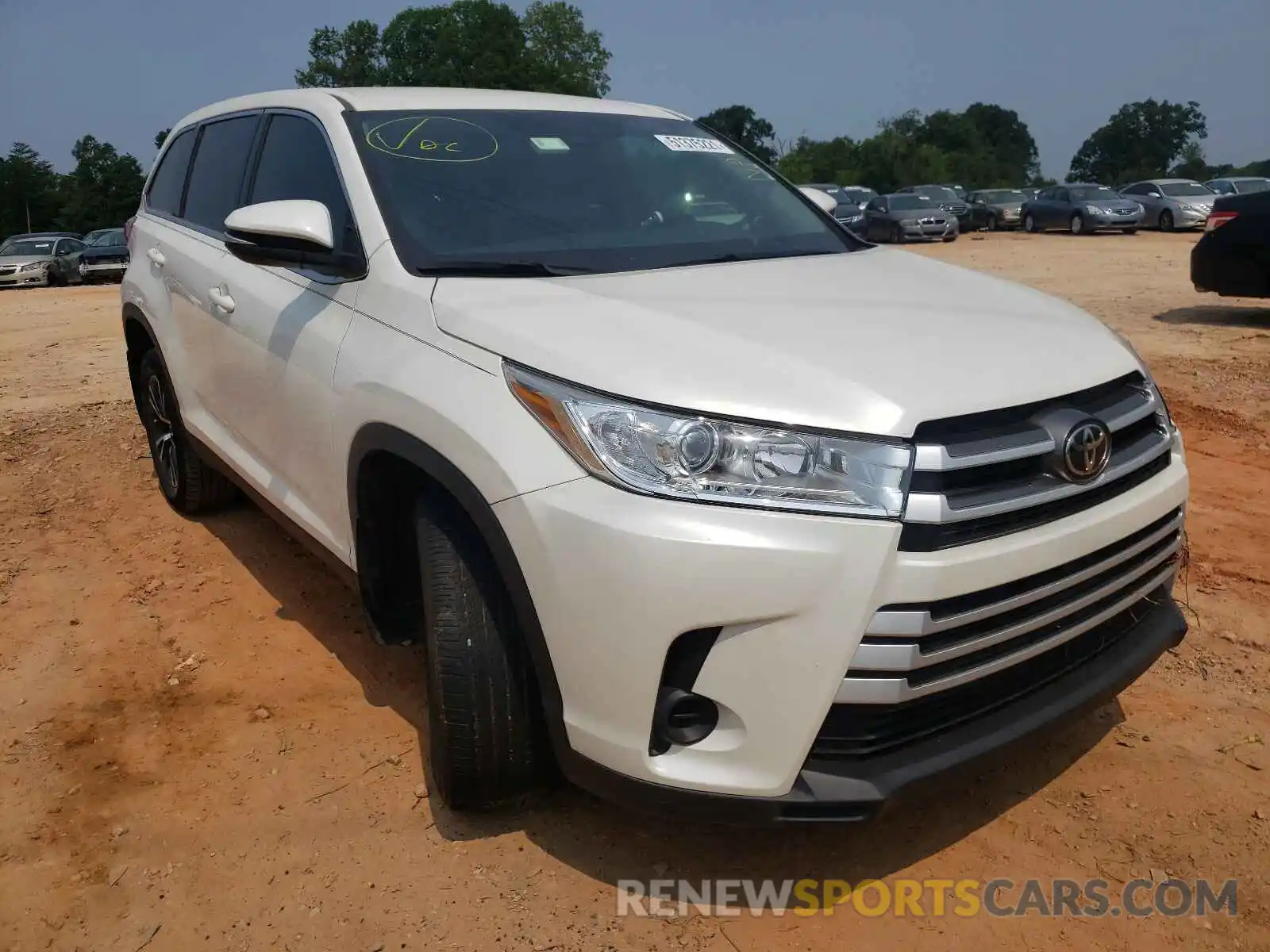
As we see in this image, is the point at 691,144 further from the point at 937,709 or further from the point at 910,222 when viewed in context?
the point at 910,222

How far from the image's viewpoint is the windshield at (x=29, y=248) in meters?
23.7

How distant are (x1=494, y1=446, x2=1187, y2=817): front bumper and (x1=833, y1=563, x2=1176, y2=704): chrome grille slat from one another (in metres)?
0.03

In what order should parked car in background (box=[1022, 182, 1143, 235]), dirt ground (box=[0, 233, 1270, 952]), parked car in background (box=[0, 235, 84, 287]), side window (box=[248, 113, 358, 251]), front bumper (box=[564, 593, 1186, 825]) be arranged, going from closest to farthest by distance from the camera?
front bumper (box=[564, 593, 1186, 825]) < dirt ground (box=[0, 233, 1270, 952]) < side window (box=[248, 113, 358, 251]) < parked car in background (box=[0, 235, 84, 287]) < parked car in background (box=[1022, 182, 1143, 235])

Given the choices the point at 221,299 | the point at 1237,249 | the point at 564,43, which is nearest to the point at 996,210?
the point at 1237,249

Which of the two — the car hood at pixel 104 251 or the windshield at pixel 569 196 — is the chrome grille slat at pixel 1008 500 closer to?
the windshield at pixel 569 196

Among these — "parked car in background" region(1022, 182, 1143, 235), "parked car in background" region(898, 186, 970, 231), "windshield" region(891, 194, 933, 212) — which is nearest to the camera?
"parked car in background" region(1022, 182, 1143, 235)

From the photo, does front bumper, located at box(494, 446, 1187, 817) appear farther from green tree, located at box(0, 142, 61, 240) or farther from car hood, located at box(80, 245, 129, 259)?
green tree, located at box(0, 142, 61, 240)

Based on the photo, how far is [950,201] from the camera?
103 feet

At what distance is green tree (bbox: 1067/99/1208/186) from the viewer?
8906 cm

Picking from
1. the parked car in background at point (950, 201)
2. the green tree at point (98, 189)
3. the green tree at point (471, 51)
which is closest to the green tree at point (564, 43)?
the green tree at point (471, 51)

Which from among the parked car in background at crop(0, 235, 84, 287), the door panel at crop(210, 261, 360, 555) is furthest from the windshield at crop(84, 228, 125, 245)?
the door panel at crop(210, 261, 360, 555)

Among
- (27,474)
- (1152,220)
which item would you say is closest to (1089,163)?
(1152,220)

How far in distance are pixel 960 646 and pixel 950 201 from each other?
31.9 meters

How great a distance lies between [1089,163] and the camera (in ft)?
312
